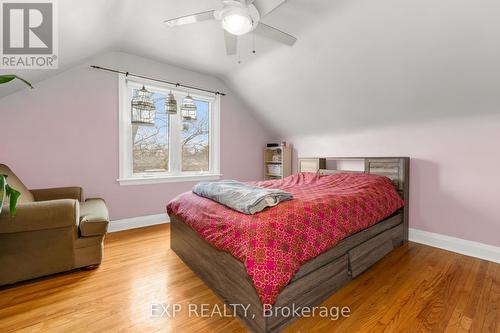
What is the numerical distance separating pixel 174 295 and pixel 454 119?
138 inches

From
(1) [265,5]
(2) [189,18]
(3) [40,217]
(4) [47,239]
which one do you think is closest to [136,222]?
(4) [47,239]

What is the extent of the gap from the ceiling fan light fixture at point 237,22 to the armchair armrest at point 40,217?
6.67 ft

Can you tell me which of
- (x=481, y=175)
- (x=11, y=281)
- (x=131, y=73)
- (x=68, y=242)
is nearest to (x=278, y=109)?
(x=131, y=73)

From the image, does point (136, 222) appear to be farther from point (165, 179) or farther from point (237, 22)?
point (237, 22)

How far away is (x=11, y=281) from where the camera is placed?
1844 millimetres

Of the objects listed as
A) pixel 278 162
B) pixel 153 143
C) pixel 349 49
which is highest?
pixel 349 49

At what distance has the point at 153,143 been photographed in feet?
11.9

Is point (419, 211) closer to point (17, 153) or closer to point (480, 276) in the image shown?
→ point (480, 276)

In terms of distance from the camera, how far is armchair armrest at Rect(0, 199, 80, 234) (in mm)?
1772

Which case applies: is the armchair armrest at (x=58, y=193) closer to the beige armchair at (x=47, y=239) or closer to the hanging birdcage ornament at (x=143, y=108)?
the beige armchair at (x=47, y=239)

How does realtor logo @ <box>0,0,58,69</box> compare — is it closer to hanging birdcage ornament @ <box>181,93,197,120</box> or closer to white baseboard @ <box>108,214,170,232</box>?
hanging birdcage ornament @ <box>181,93,197,120</box>

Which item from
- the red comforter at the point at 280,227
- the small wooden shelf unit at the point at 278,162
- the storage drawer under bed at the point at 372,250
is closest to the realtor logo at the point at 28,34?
the red comforter at the point at 280,227

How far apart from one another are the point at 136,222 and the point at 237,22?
310 centimetres

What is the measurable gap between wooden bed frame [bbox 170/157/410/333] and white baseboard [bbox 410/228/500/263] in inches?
13.2
